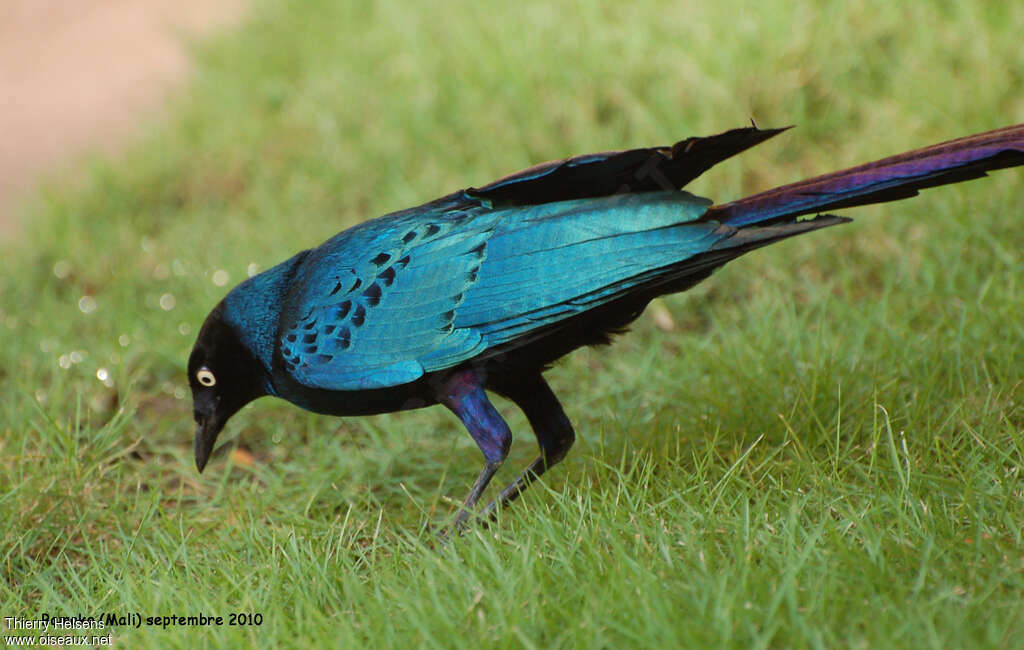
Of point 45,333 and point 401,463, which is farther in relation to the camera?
point 45,333

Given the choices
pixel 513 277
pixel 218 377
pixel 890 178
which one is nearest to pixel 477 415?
pixel 513 277

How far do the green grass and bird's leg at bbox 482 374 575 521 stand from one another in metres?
0.09

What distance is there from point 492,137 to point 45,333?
2.31 meters

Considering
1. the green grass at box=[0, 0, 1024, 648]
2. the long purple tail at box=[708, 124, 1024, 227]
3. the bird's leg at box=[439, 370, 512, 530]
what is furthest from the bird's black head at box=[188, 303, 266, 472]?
the long purple tail at box=[708, 124, 1024, 227]

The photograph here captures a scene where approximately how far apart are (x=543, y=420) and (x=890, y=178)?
1217mm

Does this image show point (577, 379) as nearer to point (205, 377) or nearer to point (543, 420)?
point (543, 420)

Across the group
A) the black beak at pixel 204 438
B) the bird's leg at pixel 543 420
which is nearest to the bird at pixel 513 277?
the bird's leg at pixel 543 420

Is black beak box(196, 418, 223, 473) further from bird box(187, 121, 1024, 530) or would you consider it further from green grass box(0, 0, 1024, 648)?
bird box(187, 121, 1024, 530)

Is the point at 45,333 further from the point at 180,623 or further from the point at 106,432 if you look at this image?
the point at 180,623

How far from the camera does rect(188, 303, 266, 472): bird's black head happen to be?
11.4 ft

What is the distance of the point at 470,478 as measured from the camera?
3729 millimetres

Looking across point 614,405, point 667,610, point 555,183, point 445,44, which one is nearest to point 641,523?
point 667,610

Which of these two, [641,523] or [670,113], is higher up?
[670,113]

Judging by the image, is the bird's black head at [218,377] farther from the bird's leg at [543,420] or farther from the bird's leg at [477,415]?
the bird's leg at [543,420]
